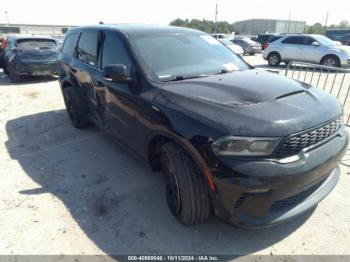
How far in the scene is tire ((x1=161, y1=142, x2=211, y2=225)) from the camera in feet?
8.07

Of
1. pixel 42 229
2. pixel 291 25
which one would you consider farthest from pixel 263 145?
pixel 291 25

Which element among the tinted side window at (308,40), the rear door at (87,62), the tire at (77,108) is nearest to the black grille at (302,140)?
the rear door at (87,62)

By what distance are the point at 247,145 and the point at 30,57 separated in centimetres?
978

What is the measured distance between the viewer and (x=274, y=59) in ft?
51.1

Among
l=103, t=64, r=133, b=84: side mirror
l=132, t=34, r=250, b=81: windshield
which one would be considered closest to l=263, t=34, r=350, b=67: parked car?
l=132, t=34, r=250, b=81: windshield

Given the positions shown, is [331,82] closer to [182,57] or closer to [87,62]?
[182,57]

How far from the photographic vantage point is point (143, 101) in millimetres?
2973

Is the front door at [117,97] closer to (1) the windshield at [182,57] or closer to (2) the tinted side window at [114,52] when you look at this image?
(2) the tinted side window at [114,52]

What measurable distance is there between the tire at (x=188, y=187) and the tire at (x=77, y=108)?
2.78 m

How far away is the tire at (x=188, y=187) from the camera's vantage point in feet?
8.07

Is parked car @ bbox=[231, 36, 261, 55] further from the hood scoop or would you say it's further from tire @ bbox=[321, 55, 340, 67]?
the hood scoop

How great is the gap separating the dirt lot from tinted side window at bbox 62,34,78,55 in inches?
71.9

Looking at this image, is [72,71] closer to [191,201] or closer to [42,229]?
[42,229]

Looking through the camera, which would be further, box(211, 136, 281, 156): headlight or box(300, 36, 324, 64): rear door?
box(300, 36, 324, 64): rear door
